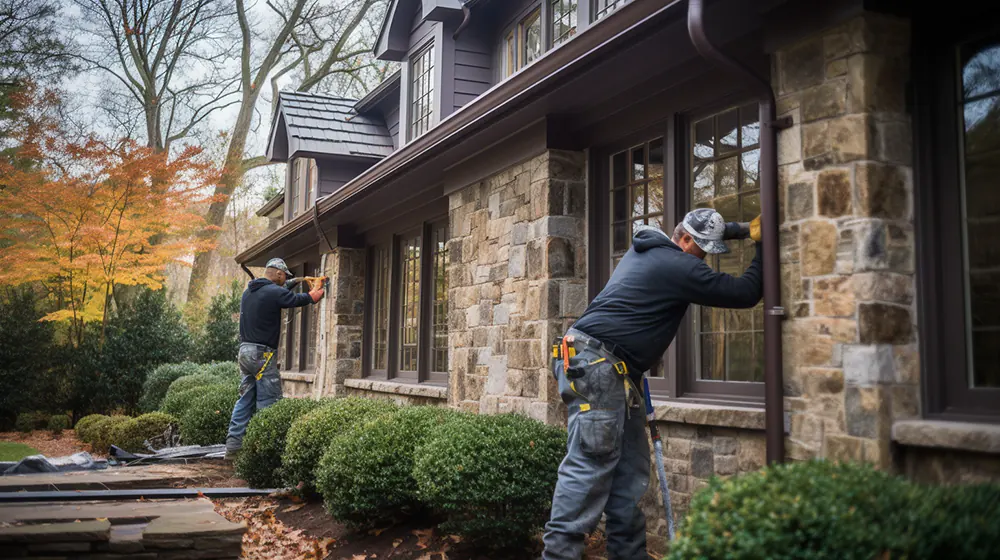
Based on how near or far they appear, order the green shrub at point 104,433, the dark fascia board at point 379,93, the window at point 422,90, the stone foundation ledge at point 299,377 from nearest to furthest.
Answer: the window at point 422,90, the green shrub at point 104,433, the dark fascia board at point 379,93, the stone foundation ledge at point 299,377

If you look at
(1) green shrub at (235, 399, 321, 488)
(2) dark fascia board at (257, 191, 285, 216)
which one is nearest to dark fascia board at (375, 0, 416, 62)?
(1) green shrub at (235, 399, 321, 488)

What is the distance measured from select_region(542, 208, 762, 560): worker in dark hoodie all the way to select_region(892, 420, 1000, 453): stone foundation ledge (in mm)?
949

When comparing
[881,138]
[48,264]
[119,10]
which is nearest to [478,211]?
[881,138]

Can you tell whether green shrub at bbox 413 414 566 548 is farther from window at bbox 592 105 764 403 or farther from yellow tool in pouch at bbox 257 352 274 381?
yellow tool in pouch at bbox 257 352 274 381

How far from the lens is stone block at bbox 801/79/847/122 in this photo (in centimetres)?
394

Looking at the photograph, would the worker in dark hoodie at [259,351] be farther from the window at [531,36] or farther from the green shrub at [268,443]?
the window at [531,36]

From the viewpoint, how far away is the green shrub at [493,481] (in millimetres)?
5062

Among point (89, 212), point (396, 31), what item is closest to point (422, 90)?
point (396, 31)

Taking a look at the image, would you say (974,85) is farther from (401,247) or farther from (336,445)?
(401,247)

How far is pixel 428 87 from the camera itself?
36.1ft

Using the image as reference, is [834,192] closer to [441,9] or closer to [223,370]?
[441,9]

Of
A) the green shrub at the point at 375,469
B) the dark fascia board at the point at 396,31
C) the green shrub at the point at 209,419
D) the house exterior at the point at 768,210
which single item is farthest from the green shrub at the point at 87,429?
the green shrub at the point at 375,469

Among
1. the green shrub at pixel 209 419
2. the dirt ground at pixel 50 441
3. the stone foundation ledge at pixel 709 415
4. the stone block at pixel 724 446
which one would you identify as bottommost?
the dirt ground at pixel 50 441

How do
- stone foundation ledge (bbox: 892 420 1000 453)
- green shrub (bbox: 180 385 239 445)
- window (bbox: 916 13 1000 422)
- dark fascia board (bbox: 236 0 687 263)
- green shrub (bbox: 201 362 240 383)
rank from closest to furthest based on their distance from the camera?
stone foundation ledge (bbox: 892 420 1000 453) < window (bbox: 916 13 1000 422) < dark fascia board (bbox: 236 0 687 263) < green shrub (bbox: 180 385 239 445) < green shrub (bbox: 201 362 240 383)
